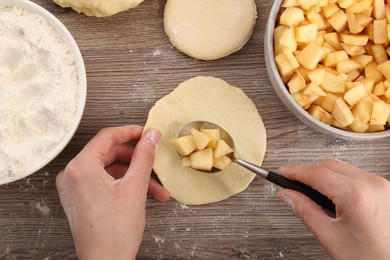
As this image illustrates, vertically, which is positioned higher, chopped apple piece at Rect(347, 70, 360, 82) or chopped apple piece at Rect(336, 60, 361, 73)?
chopped apple piece at Rect(336, 60, 361, 73)

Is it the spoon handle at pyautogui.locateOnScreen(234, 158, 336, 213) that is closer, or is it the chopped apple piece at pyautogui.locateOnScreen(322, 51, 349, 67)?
the spoon handle at pyautogui.locateOnScreen(234, 158, 336, 213)

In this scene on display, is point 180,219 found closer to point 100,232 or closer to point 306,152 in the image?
point 100,232

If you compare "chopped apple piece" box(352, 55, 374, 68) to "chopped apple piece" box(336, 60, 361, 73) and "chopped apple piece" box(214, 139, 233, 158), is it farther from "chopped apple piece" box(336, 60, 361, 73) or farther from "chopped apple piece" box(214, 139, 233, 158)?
"chopped apple piece" box(214, 139, 233, 158)

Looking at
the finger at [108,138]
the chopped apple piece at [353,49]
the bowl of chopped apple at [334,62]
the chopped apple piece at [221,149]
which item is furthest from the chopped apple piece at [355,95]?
the finger at [108,138]

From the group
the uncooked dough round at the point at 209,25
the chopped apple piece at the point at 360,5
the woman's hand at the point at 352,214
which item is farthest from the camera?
the uncooked dough round at the point at 209,25

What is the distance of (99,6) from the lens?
4.21ft

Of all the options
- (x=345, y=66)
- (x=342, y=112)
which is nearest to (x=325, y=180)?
(x=342, y=112)

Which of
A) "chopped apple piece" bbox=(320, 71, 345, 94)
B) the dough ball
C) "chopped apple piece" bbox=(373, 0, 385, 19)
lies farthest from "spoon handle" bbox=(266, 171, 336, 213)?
the dough ball

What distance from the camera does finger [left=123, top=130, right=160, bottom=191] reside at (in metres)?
1.16

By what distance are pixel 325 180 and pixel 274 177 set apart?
0.13 m

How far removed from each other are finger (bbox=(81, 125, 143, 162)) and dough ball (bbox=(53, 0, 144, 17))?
31cm

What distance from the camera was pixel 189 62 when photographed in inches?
54.2

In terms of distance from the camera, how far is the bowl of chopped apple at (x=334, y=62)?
1218 mm

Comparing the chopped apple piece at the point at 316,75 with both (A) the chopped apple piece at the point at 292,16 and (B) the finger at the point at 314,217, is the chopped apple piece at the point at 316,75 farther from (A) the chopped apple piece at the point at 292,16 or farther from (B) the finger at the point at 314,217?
(B) the finger at the point at 314,217
